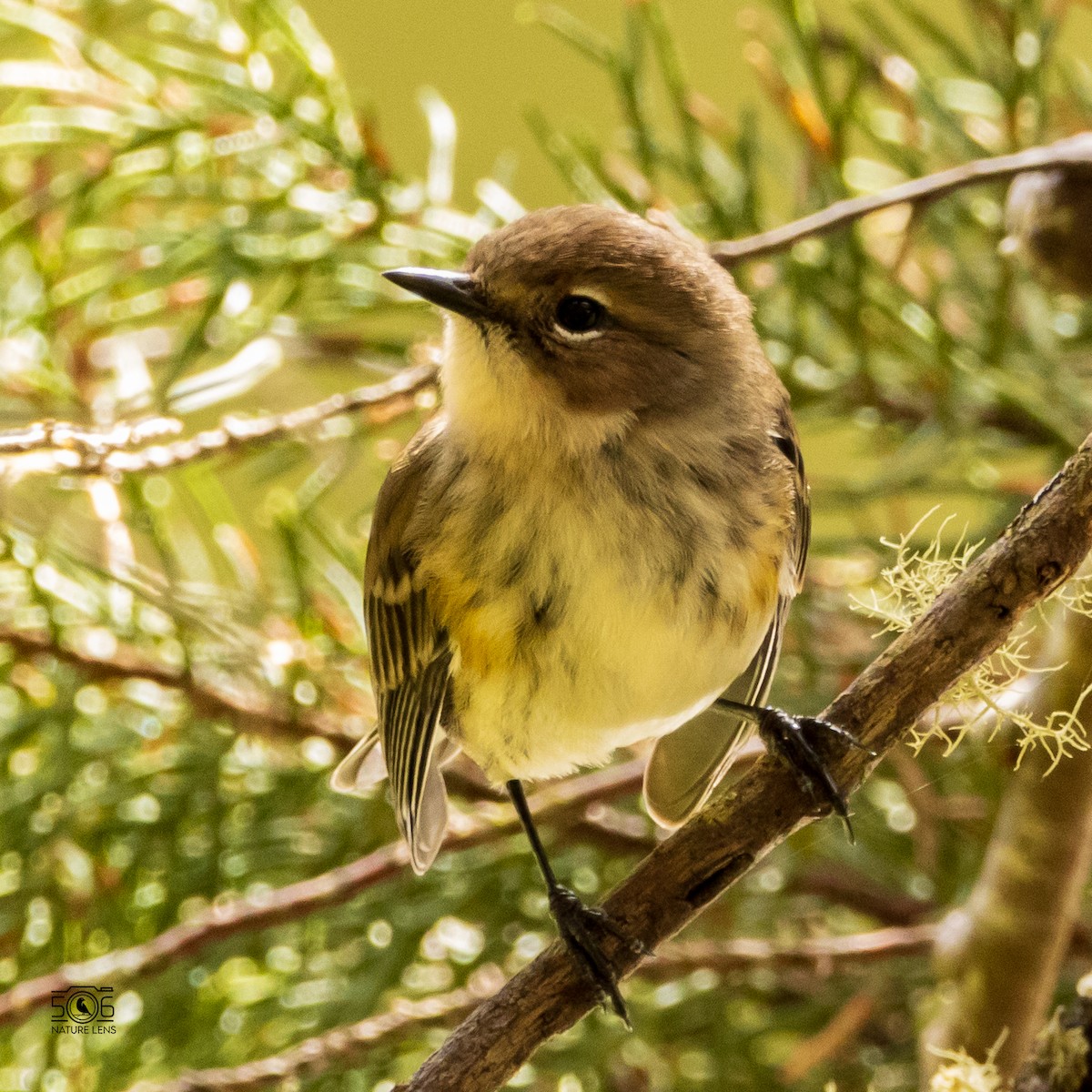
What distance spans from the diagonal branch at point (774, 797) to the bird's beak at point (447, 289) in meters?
0.31

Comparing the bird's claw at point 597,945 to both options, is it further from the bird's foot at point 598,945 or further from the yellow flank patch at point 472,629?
the yellow flank patch at point 472,629

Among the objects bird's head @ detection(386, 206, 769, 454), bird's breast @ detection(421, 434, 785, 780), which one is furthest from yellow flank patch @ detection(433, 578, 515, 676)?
bird's head @ detection(386, 206, 769, 454)

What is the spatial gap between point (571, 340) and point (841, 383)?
240 mm

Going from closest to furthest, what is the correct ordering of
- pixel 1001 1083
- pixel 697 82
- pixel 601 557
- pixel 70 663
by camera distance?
pixel 1001 1083 < pixel 601 557 < pixel 70 663 < pixel 697 82

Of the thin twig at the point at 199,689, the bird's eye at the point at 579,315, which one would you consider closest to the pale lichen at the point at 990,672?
the bird's eye at the point at 579,315

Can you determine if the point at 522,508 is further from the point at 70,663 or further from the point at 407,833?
the point at 70,663

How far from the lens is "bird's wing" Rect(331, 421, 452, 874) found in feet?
2.74

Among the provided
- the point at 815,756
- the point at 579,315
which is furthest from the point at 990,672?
the point at 579,315

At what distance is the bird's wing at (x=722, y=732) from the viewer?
82cm

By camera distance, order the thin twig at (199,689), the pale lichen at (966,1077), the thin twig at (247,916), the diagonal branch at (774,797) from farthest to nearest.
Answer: the thin twig at (199,689)
the thin twig at (247,916)
the pale lichen at (966,1077)
the diagonal branch at (774,797)

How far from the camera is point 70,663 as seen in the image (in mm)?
862

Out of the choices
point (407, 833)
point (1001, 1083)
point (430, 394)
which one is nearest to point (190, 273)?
point (430, 394)

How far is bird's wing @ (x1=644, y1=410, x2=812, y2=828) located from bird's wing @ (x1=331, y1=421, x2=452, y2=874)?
13 centimetres

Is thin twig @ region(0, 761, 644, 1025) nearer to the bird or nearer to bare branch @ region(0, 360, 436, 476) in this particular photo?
the bird
